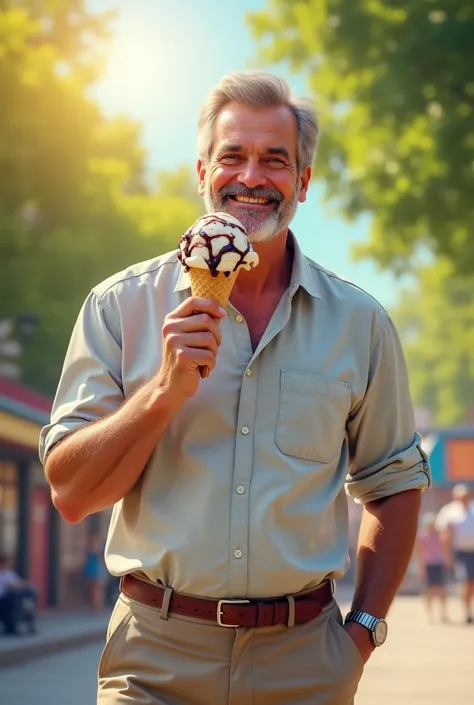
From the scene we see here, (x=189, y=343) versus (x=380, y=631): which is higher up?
(x=189, y=343)

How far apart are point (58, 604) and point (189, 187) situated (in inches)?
1132

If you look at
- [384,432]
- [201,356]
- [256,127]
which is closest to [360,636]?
[384,432]

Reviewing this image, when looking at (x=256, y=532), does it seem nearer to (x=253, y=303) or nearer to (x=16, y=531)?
(x=253, y=303)

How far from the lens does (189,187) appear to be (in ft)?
184

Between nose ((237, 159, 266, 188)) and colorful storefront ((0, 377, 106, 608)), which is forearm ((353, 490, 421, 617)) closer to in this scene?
nose ((237, 159, 266, 188))

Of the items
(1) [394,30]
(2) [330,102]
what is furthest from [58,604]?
(1) [394,30]

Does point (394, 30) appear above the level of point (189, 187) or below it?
below

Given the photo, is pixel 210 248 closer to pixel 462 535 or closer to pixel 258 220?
pixel 258 220

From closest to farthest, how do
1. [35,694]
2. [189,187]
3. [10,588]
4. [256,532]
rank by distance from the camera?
[256,532] < [35,694] < [10,588] < [189,187]

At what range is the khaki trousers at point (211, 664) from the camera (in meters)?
3.14

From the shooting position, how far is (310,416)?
332 cm

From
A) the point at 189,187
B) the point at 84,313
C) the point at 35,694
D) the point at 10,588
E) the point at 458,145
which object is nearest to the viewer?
the point at 84,313

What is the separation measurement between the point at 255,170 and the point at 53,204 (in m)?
30.6

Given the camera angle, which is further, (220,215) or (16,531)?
(16,531)
